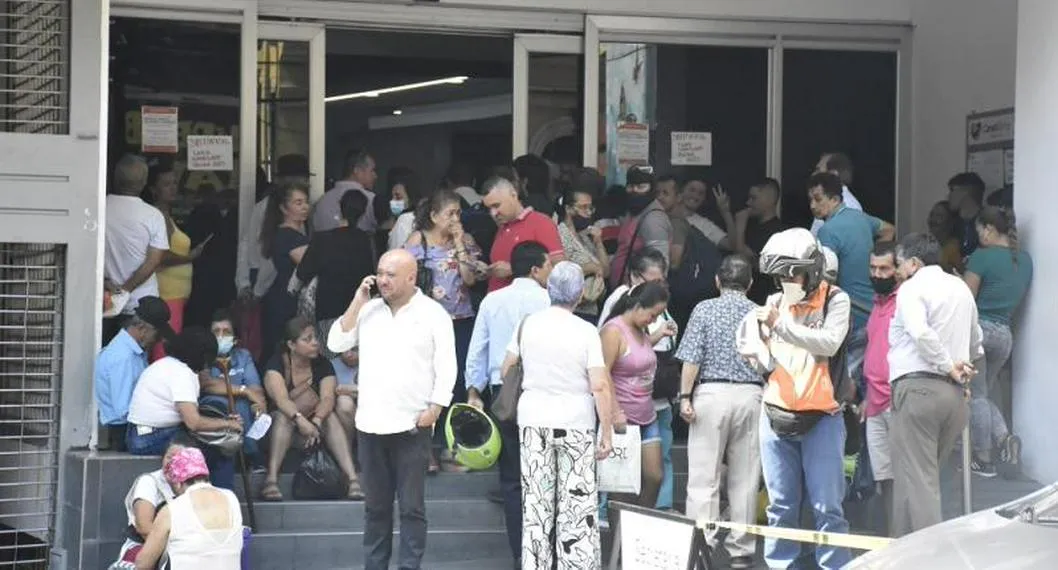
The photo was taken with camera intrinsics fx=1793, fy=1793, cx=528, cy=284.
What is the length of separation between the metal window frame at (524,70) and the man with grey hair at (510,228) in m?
2.61

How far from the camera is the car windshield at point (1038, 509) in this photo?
20.3 feet

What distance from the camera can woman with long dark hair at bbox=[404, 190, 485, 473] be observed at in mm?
10992

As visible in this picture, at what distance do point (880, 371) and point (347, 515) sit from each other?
3.26m

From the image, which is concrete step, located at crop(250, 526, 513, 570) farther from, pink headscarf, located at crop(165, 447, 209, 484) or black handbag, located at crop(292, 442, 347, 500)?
pink headscarf, located at crop(165, 447, 209, 484)

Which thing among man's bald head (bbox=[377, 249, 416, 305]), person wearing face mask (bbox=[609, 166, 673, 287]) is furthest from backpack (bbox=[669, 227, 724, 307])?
man's bald head (bbox=[377, 249, 416, 305])

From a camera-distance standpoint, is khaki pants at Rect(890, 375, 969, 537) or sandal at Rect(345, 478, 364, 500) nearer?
khaki pants at Rect(890, 375, 969, 537)

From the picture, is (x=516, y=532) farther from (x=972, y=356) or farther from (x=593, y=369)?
(x=972, y=356)

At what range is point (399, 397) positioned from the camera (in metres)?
9.32

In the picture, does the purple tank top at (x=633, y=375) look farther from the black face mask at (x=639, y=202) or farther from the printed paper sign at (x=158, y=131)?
the printed paper sign at (x=158, y=131)

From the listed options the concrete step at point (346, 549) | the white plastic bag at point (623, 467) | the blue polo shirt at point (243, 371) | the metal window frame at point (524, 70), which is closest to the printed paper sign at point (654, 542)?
the white plastic bag at point (623, 467)

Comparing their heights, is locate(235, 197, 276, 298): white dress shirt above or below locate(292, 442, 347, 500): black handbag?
above

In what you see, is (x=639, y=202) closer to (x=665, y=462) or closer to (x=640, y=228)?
(x=640, y=228)

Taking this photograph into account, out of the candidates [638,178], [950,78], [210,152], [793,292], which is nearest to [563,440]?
[793,292]

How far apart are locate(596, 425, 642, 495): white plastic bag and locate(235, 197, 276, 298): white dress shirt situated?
10.2 ft
